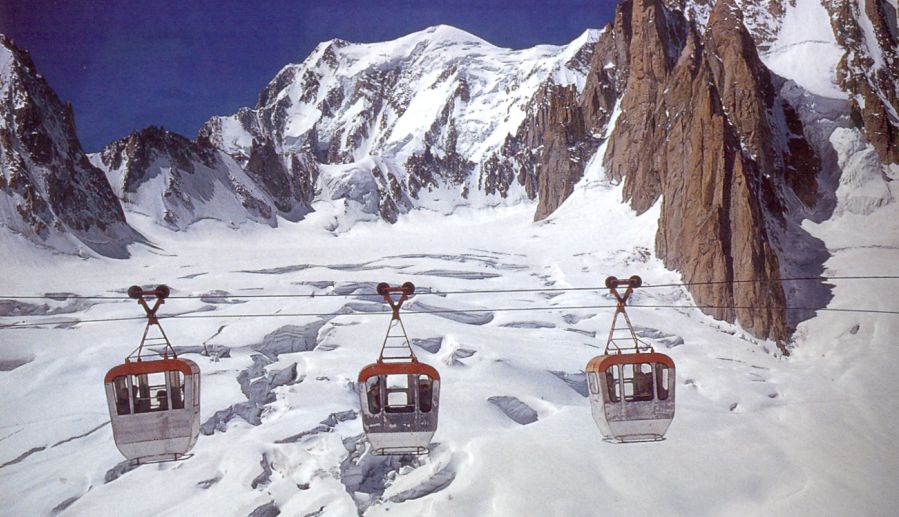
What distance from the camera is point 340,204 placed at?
10850 cm

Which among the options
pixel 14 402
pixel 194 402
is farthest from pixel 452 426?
pixel 14 402

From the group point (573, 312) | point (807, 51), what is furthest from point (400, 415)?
point (807, 51)

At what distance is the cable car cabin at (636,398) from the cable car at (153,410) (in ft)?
23.1

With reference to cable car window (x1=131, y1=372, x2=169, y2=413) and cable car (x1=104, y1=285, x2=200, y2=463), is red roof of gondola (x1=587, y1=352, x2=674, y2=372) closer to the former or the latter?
cable car (x1=104, y1=285, x2=200, y2=463)

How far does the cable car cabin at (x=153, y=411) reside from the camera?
1068 cm

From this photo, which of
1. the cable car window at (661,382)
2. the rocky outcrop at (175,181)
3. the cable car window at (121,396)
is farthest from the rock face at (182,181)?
the cable car window at (661,382)

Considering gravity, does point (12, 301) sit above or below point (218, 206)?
below

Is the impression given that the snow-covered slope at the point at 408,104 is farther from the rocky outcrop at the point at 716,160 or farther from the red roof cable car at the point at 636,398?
the red roof cable car at the point at 636,398

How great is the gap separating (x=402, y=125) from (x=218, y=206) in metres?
67.1

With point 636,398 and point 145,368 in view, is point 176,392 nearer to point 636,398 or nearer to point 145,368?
point 145,368

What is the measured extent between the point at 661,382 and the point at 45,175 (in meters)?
61.9

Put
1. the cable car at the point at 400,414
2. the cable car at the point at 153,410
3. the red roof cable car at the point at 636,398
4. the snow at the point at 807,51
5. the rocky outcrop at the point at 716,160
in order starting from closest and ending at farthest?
the cable car at the point at 153,410 → the cable car at the point at 400,414 → the red roof cable car at the point at 636,398 → the rocky outcrop at the point at 716,160 → the snow at the point at 807,51

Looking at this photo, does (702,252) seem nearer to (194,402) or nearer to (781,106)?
(781,106)

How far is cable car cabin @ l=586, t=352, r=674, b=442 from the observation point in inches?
447
